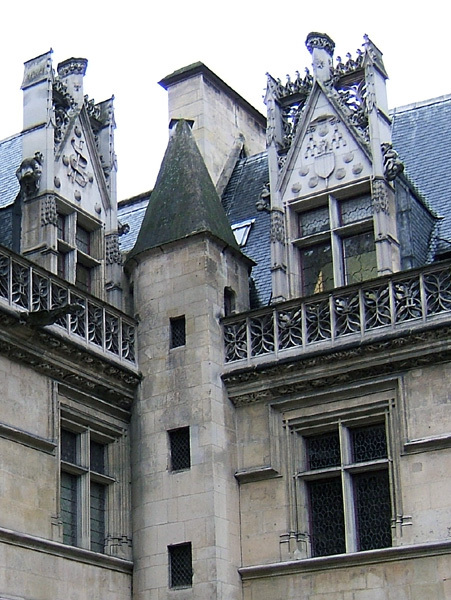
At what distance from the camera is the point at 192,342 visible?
17406 millimetres

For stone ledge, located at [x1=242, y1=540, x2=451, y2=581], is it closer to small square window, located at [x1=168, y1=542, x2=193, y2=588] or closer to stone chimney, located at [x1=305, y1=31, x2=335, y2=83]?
small square window, located at [x1=168, y1=542, x2=193, y2=588]

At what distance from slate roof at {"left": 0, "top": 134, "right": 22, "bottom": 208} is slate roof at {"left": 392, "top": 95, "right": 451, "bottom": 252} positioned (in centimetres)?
604

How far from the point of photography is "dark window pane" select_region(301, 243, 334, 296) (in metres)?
18.1

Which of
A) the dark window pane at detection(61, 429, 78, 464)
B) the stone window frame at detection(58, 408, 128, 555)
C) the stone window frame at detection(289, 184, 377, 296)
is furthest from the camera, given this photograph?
the stone window frame at detection(289, 184, 377, 296)

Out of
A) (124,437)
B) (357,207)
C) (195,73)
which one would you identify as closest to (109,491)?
(124,437)

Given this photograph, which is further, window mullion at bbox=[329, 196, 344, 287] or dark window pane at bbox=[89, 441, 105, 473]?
window mullion at bbox=[329, 196, 344, 287]

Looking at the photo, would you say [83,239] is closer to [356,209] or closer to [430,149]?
[356,209]

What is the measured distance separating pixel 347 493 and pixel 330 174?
479 centimetres

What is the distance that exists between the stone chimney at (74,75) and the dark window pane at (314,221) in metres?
3.79

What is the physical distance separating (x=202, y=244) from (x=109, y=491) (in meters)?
3.58

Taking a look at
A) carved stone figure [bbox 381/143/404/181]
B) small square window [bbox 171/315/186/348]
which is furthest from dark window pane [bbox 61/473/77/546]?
carved stone figure [bbox 381/143/404/181]

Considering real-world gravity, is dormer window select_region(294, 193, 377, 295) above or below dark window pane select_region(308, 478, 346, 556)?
above

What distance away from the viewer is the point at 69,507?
16.3m

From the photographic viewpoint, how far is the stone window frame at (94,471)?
16.3 metres
